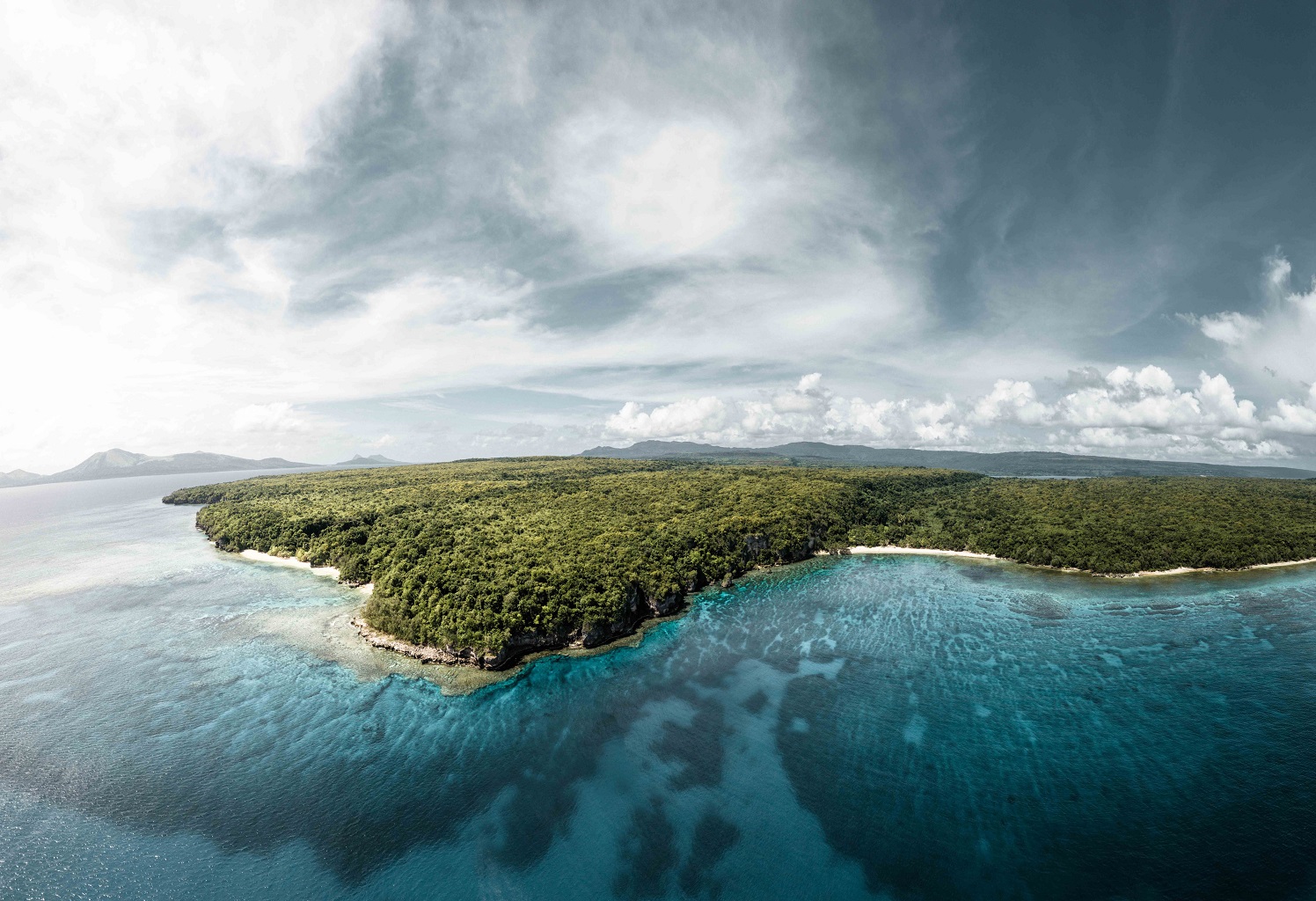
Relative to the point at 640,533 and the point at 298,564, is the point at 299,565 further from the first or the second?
the point at 640,533

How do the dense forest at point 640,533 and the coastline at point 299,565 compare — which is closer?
the dense forest at point 640,533

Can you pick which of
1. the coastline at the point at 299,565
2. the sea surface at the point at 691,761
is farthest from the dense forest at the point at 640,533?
the sea surface at the point at 691,761

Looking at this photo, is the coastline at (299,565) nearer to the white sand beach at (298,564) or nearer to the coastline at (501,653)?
the white sand beach at (298,564)

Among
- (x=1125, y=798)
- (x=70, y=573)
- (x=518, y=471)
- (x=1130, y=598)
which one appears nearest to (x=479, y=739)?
(x=1125, y=798)

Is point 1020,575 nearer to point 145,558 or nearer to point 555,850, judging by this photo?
point 555,850

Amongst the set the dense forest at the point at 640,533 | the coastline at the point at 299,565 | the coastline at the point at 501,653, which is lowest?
the coastline at the point at 501,653

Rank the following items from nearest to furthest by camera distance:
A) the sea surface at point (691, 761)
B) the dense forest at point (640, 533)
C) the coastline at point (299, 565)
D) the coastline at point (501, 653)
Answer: the sea surface at point (691, 761), the coastline at point (501, 653), the dense forest at point (640, 533), the coastline at point (299, 565)

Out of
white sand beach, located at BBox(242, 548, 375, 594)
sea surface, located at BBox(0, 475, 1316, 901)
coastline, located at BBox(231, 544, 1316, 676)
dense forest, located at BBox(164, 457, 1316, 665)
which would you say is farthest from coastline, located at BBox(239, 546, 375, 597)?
sea surface, located at BBox(0, 475, 1316, 901)
